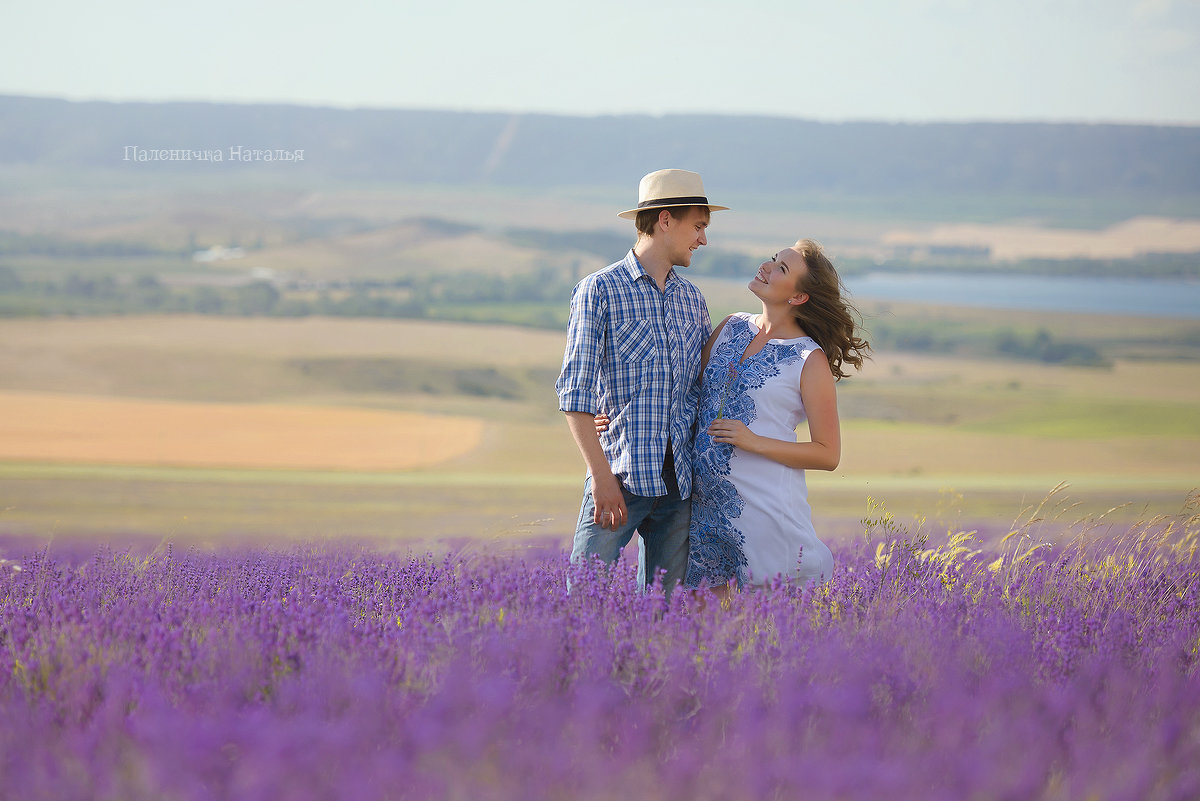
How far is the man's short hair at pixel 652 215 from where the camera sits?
13.0 ft

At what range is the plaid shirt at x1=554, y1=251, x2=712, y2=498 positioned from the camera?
3.84 meters

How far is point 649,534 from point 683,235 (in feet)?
3.89

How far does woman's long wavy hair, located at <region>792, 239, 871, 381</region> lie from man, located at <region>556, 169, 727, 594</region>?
436 mm

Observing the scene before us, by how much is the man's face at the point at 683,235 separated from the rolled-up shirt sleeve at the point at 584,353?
0.33 m

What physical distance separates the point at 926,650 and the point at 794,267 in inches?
66.8

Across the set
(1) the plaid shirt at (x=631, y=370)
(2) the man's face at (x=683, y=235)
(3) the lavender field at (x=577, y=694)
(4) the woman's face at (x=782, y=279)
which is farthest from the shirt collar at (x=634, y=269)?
(3) the lavender field at (x=577, y=694)

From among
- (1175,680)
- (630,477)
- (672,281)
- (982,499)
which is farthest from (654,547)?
(982,499)

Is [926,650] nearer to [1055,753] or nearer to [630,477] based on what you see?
[1055,753]

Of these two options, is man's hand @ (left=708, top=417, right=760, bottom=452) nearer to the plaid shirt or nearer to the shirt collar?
the plaid shirt

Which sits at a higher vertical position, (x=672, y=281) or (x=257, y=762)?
(x=672, y=281)

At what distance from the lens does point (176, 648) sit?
2678 mm

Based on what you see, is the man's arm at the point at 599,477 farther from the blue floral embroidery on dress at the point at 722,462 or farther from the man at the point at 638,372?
the blue floral embroidery on dress at the point at 722,462

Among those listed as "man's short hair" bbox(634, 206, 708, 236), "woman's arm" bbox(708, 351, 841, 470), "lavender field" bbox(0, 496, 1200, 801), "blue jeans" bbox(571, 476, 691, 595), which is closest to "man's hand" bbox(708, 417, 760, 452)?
"woman's arm" bbox(708, 351, 841, 470)

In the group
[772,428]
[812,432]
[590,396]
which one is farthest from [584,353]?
[812,432]
